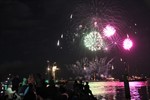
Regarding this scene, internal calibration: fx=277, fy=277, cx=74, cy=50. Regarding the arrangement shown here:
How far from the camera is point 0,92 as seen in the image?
755 inches

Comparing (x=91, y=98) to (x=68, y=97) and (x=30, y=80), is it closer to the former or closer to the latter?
(x=68, y=97)

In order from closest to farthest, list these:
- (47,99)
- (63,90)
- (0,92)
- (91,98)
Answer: (47,99) → (63,90) → (0,92) → (91,98)

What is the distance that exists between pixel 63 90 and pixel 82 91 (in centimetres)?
332

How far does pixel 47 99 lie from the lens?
1492 centimetres

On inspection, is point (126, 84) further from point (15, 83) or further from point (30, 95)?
point (30, 95)

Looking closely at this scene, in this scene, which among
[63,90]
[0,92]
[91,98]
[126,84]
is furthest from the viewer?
[126,84]

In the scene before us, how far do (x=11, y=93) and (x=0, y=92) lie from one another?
75 cm

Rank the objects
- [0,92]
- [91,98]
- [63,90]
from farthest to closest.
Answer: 1. [91,98]
2. [0,92]
3. [63,90]

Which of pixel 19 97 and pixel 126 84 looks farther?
pixel 126 84

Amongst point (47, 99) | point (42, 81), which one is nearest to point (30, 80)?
point (47, 99)

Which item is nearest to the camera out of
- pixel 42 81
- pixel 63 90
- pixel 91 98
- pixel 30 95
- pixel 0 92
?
pixel 30 95

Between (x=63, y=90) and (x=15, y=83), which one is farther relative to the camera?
(x=15, y=83)

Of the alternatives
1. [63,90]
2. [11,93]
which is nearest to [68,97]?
[63,90]

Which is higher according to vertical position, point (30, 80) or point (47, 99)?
point (30, 80)
